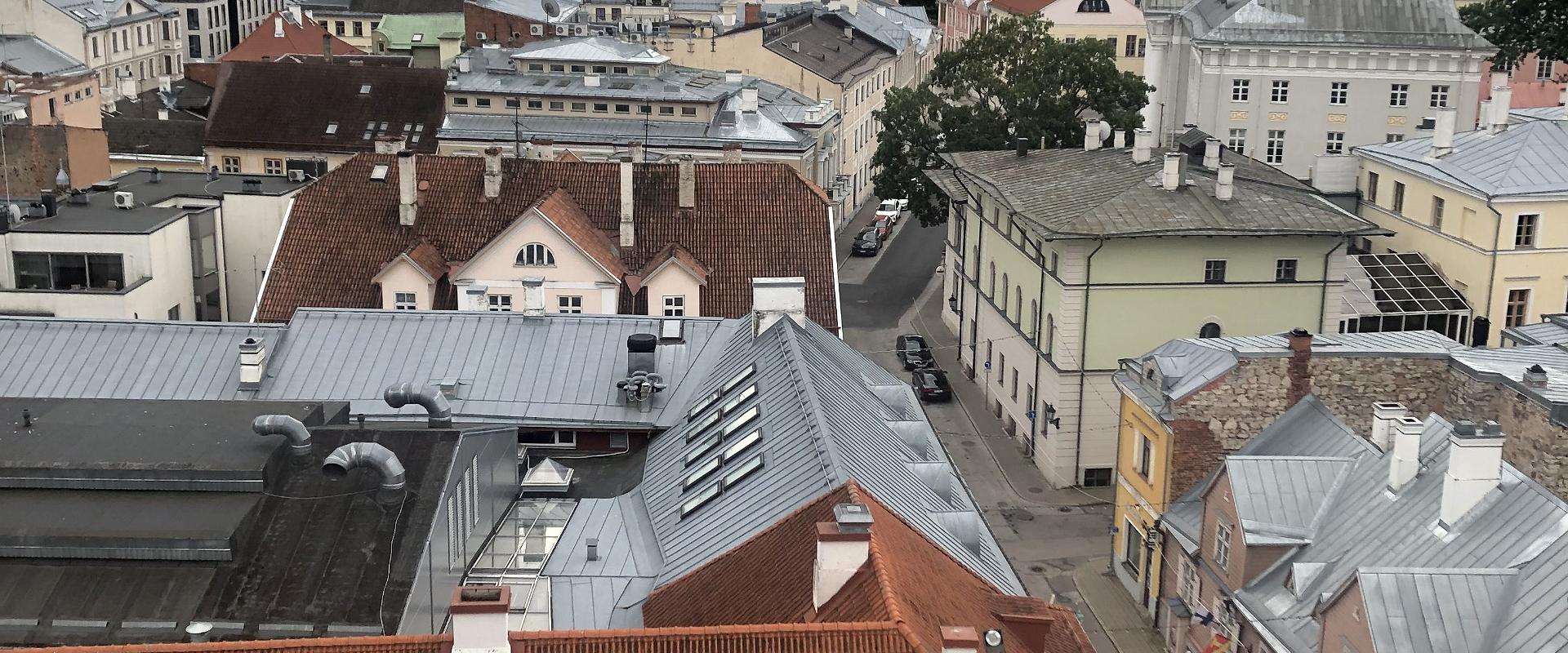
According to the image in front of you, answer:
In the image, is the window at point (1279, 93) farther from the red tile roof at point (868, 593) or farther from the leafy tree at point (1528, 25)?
the red tile roof at point (868, 593)

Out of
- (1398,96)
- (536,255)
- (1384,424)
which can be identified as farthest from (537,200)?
(1398,96)

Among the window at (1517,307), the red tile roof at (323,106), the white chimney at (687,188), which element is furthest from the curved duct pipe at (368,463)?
the red tile roof at (323,106)

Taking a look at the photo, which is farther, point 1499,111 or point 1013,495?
point 1499,111

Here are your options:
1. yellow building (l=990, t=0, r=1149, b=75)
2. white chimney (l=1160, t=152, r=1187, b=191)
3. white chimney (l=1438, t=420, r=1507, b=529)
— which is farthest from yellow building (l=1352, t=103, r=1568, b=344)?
yellow building (l=990, t=0, r=1149, b=75)

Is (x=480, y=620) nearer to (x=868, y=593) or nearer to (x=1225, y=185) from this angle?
(x=868, y=593)

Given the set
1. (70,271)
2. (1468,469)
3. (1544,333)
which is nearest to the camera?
(1468,469)

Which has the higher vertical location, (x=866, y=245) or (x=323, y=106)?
(x=323, y=106)

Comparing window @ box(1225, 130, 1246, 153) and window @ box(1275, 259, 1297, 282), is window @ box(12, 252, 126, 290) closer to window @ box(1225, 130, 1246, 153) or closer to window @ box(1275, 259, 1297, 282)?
window @ box(1275, 259, 1297, 282)
